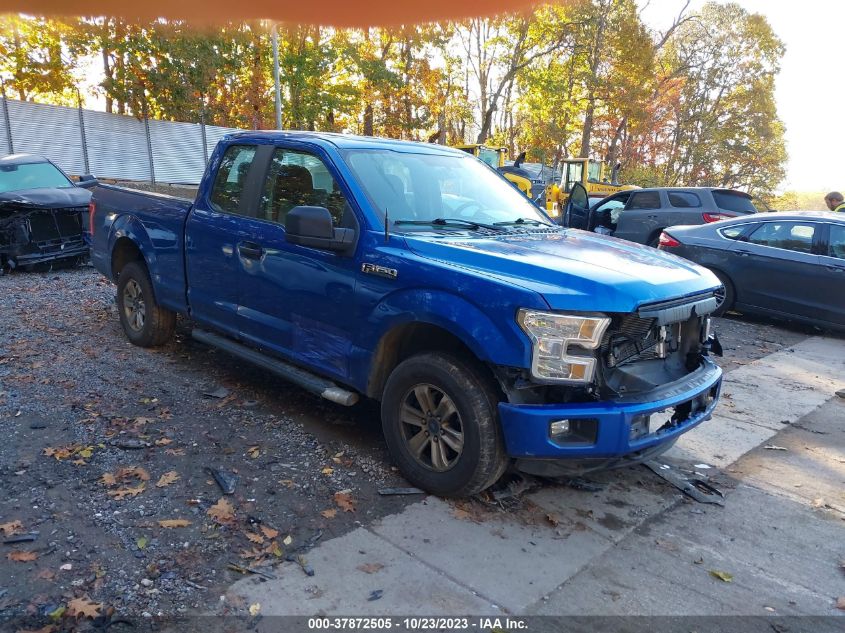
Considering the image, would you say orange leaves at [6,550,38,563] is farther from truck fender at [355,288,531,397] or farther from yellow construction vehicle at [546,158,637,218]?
yellow construction vehicle at [546,158,637,218]

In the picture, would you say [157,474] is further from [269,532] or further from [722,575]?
[722,575]

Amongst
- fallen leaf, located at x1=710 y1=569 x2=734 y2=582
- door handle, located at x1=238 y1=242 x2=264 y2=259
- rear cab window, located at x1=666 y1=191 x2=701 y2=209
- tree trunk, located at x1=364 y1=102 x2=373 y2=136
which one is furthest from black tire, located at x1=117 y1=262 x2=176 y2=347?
tree trunk, located at x1=364 y1=102 x2=373 y2=136

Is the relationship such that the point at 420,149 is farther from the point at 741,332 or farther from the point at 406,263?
the point at 741,332

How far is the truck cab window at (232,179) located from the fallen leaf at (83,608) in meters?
2.93

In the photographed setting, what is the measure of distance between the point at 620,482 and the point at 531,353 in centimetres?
146

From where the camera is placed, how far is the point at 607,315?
3229 mm

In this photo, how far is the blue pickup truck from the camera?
3.25 meters

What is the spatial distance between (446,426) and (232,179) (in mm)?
2734

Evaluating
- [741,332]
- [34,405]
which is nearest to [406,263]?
[34,405]

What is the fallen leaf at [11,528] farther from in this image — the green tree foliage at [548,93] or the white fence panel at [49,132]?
the white fence panel at [49,132]

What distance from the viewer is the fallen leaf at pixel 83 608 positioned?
2639 millimetres

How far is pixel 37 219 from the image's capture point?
9.80 m

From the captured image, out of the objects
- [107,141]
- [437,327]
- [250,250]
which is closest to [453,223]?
[437,327]

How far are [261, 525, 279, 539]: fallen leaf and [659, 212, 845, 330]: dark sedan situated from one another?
258 inches
